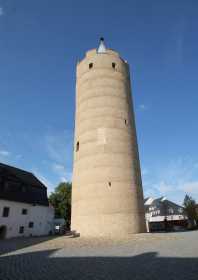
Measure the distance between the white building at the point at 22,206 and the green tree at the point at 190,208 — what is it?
95.4 ft

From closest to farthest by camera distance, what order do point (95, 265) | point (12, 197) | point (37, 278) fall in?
1. point (37, 278)
2. point (95, 265)
3. point (12, 197)

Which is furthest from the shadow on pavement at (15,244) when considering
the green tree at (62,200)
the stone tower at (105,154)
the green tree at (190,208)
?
the green tree at (190,208)

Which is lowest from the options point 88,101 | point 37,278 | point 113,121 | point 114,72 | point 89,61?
point 37,278

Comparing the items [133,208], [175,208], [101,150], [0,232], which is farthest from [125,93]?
[175,208]

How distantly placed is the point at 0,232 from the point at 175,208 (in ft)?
159

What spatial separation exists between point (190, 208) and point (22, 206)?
35.0 meters

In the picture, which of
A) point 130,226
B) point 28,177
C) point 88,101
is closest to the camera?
point 130,226

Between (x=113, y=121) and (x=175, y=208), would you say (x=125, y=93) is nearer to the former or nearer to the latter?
(x=113, y=121)

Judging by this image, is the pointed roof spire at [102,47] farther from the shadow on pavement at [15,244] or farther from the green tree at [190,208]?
the green tree at [190,208]

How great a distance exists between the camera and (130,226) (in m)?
21.0

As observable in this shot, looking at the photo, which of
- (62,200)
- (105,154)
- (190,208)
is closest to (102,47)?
(105,154)

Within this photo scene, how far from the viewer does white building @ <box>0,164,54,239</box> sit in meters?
29.2

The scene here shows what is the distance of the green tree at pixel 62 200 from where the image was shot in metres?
47.2

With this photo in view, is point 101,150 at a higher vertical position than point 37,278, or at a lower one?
higher
